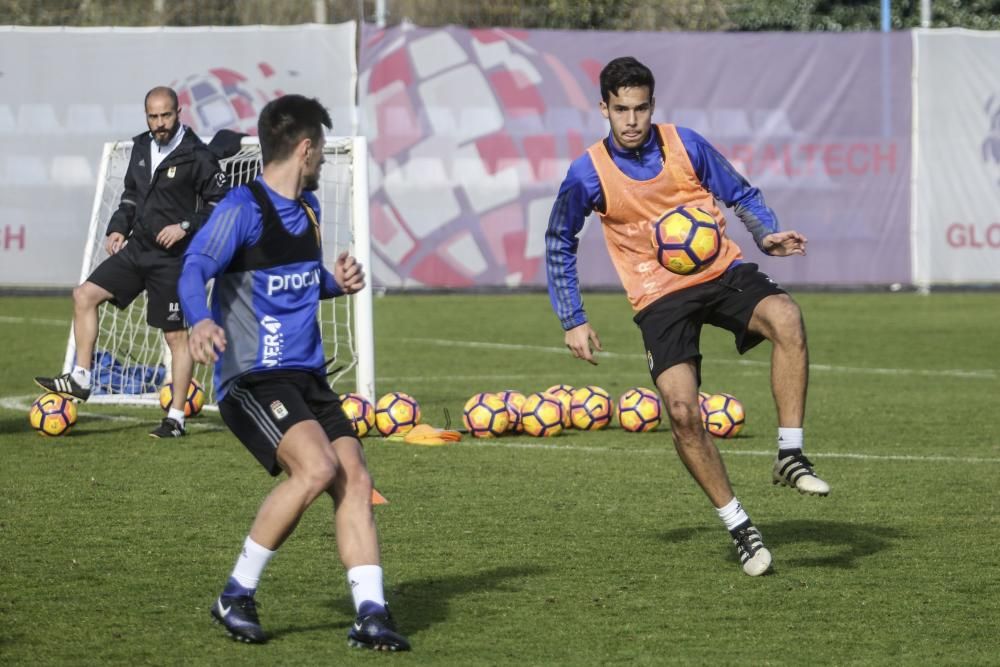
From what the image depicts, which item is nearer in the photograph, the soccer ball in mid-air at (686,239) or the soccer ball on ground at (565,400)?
the soccer ball in mid-air at (686,239)

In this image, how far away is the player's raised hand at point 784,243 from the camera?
7062mm

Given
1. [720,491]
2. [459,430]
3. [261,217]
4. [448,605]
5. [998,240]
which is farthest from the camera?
[998,240]

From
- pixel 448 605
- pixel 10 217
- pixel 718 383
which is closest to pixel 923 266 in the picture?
pixel 718 383

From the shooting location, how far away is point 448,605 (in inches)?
247

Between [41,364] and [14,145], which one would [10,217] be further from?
[41,364]

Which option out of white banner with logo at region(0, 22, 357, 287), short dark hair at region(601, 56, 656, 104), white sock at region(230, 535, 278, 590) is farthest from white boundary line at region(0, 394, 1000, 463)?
white banner with logo at region(0, 22, 357, 287)

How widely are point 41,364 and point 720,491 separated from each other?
10223mm

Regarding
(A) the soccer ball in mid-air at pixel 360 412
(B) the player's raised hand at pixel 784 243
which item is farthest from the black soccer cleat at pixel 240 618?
(A) the soccer ball in mid-air at pixel 360 412

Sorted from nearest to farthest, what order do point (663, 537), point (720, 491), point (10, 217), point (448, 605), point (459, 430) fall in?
point (448, 605) → point (720, 491) → point (663, 537) → point (459, 430) → point (10, 217)

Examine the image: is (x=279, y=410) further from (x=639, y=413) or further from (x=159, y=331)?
(x=159, y=331)

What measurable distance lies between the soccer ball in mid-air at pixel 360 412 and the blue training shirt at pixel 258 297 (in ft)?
16.6

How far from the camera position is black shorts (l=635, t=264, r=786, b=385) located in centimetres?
714

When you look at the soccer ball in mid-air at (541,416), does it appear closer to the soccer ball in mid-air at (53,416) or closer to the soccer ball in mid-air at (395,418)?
the soccer ball in mid-air at (395,418)

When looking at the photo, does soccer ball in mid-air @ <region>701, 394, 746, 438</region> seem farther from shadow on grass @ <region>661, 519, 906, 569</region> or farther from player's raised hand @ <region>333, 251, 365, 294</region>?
player's raised hand @ <region>333, 251, 365, 294</region>
